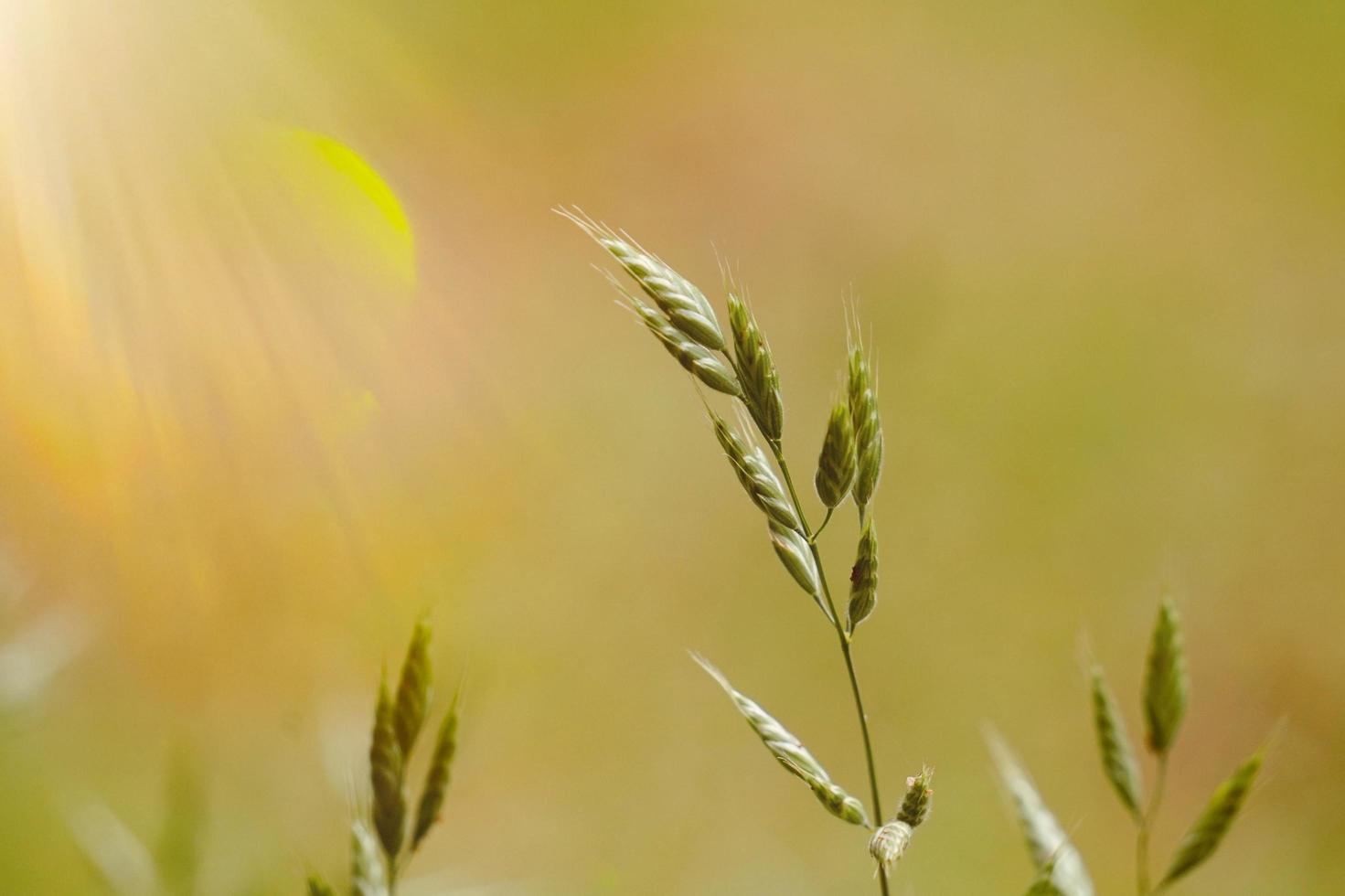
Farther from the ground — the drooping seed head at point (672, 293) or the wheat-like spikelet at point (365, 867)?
the drooping seed head at point (672, 293)

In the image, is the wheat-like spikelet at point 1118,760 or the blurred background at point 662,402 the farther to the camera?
the blurred background at point 662,402

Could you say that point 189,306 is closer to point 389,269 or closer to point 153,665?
point 389,269

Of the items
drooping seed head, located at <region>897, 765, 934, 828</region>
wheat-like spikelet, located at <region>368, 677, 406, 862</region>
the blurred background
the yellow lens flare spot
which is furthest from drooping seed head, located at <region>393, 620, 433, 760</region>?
the yellow lens flare spot

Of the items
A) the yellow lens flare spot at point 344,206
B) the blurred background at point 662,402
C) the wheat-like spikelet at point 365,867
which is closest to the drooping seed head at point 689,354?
the wheat-like spikelet at point 365,867

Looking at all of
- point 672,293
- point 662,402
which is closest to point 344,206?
point 662,402

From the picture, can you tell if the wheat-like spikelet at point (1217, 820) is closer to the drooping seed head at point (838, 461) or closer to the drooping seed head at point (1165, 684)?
the drooping seed head at point (1165, 684)

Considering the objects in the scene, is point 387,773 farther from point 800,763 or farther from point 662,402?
point 662,402

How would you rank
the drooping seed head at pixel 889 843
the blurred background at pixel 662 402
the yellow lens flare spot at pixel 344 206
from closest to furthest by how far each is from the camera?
the drooping seed head at pixel 889 843 < the blurred background at pixel 662 402 < the yellow lens flare spot at pixel 344 206
